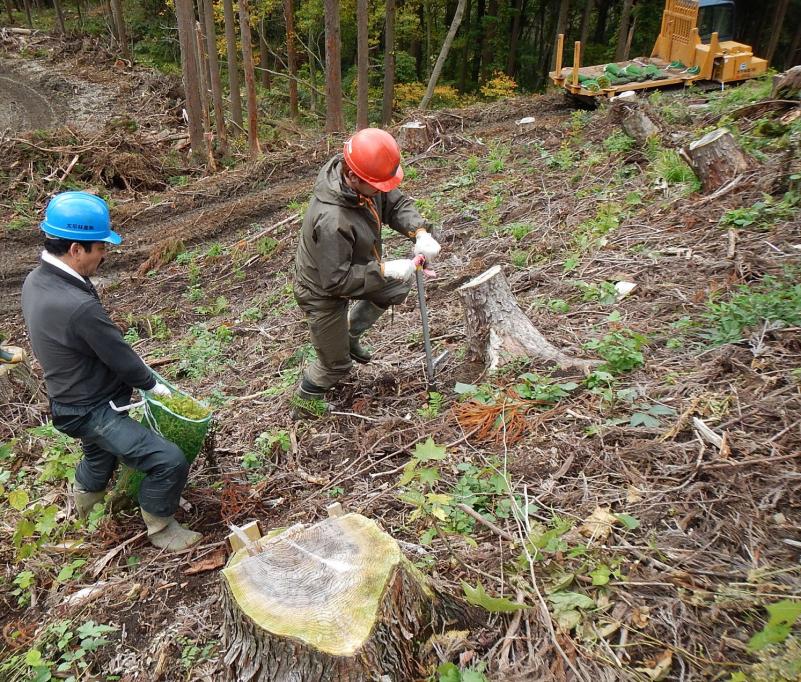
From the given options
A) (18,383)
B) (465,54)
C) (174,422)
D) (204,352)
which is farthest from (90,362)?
(465,54)

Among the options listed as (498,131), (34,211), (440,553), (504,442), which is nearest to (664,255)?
(504,442)

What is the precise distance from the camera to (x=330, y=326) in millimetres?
4160

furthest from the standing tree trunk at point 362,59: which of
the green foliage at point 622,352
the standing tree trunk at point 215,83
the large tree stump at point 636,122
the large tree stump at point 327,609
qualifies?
the large tree stump at point 327,609

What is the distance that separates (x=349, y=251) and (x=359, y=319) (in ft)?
3.08

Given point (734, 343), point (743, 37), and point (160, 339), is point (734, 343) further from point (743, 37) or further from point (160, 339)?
point (743, 37)

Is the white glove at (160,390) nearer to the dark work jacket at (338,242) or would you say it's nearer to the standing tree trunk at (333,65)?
the dark work jacket at (338,242)

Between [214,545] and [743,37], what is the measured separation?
109 ft

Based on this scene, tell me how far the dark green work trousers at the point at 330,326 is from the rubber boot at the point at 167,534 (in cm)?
141

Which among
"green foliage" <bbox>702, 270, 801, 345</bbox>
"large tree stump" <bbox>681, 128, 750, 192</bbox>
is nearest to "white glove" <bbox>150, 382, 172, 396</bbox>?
"green foliage" <bbox>702, 270, 801, 345</bbox>

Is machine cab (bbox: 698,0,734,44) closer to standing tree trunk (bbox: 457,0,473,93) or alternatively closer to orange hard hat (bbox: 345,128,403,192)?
orange hard hat (bbox: 345,128,403,192)

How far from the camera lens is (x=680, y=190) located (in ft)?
19.4

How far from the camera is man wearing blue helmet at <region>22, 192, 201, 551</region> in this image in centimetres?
292

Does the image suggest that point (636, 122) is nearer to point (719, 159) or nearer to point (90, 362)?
point (719, 159)

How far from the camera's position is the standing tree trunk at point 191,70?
12.2 meters
